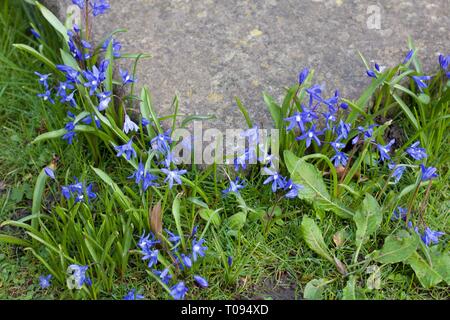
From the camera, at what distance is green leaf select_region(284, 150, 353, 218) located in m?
3.15

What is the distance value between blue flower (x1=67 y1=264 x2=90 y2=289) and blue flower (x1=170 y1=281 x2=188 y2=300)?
380 millimetres

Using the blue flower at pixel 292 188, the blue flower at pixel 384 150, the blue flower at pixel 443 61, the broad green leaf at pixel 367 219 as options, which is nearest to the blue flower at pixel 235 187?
the blue flower at pixel 292 188

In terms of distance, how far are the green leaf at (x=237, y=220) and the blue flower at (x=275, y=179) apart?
0.19 m

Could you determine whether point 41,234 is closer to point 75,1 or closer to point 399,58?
point 75,1

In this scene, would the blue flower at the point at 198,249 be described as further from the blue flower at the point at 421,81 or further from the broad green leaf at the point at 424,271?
the blue flower at the point at 421,81

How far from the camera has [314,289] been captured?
9.50ft

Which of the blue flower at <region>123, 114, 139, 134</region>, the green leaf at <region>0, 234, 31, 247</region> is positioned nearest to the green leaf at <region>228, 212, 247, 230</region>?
the blue flower at <region>123, 114, 139, 134</region>

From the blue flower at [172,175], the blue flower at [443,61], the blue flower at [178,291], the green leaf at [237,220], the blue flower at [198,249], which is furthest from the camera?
the blue flower at [443,61]

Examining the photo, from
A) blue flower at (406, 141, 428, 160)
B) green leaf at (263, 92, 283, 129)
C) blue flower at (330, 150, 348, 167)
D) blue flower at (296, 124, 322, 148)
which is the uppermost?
green leaf at (263, 92, 283, 129)

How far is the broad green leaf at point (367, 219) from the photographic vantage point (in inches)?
119

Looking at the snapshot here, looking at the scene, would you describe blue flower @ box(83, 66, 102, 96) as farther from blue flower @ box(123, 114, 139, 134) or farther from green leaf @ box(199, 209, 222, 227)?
green leaf @ box(199, 209, 222, 227)

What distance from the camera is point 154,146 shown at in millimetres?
3066

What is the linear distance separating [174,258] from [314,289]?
0.65 meters

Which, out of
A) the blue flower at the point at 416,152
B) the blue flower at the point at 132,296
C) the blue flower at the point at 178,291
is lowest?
the blue flower at the point at 132,296
